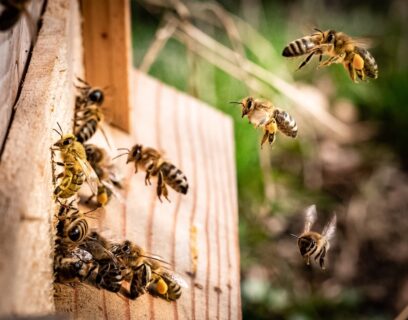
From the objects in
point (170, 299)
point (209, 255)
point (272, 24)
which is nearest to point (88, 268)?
point (170, 299)

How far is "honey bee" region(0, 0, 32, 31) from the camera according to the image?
71.7 inches

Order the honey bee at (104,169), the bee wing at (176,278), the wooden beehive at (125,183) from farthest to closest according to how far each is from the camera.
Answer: the honey bee at (104,169) → the bee wing at (176,278) → the wooden beehive at (125,183)

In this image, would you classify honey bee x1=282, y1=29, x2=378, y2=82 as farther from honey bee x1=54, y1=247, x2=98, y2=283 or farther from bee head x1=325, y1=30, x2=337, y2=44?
honey bee x1=54, y1=247, x2=98, y2=283

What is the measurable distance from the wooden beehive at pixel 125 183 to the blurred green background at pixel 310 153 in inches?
81.5

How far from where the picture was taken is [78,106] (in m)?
3.10

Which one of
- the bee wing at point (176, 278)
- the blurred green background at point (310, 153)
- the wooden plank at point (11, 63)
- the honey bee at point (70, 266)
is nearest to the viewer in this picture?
the wooden plank at point (11, 63)

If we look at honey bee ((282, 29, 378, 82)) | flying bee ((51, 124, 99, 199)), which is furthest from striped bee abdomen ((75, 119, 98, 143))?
honey bee ((282, 29, 378, 82))

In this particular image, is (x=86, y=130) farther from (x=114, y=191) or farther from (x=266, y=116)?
(x=266, y=116)

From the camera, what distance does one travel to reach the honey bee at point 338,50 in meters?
3.14

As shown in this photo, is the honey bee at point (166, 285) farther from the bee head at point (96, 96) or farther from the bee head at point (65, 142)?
the bee head at point (96, 96)

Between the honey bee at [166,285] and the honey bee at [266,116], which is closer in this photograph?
the honey bee at [166,285]

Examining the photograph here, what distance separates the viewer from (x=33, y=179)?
71.1 inches

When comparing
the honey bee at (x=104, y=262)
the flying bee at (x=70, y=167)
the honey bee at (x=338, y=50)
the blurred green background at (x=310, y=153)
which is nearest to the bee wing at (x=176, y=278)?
the honey bee at (x=104, y=262)

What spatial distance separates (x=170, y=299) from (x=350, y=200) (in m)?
4.89
